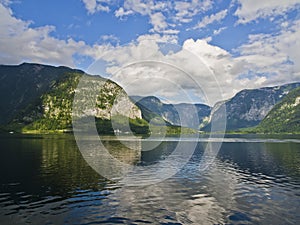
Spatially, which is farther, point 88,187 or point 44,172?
point 44,172

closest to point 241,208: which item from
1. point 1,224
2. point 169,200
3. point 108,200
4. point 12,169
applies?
point 169,200

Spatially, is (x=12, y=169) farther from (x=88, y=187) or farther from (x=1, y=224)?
(x=1, y=224)

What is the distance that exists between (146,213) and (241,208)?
43.7ft

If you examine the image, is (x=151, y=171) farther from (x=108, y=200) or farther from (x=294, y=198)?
(x=294, y=198)

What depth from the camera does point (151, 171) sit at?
67.8 m

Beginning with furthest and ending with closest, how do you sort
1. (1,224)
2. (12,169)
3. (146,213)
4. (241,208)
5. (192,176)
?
(12,169) < (192,176) < (241,208) < (146,213) < (1,224)

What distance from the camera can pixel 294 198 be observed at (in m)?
43.4

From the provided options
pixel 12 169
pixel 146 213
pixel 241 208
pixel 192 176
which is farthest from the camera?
pixel 12 169

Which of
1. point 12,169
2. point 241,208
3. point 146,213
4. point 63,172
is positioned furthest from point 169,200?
point 12,169

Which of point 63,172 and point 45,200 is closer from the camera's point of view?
point 45,200

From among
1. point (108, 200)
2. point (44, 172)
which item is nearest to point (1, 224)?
point (108, 200)

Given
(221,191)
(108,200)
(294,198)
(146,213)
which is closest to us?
(146,213)

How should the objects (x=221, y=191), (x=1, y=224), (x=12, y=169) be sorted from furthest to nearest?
1. (x=12, y=169)
2. (x=221, y=191)
3. (x=1, y=224)

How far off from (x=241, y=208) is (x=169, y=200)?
402 inches
